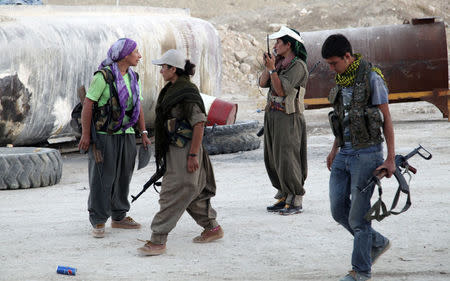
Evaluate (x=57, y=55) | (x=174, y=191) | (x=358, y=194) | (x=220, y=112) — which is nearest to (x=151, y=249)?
(x=174, y=191)

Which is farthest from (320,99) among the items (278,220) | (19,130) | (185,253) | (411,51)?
(185,253)

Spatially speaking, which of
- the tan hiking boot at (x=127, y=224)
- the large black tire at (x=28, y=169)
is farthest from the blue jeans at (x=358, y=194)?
the large black tire at (x=28, y=169)

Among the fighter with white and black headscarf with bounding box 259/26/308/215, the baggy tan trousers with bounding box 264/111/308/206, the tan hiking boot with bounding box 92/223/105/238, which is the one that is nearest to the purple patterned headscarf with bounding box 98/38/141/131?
the tan hiking boot with bounding box 92/223/105/238

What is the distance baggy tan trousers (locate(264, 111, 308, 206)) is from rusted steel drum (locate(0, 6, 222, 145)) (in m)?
4.50

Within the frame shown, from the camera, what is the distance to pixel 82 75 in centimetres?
1111

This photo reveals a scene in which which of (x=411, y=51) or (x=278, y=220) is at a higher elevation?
(x=411, y=51)

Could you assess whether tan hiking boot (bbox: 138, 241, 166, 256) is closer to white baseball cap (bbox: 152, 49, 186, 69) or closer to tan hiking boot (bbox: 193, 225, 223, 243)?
tan hiking boot (bbox: 193, 225, 223, 243)

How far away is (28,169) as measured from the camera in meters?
8.83

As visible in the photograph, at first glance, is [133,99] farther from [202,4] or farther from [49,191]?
[202,4]

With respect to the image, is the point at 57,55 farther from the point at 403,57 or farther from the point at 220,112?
the point at 403,57

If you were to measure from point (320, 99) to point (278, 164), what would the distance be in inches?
285

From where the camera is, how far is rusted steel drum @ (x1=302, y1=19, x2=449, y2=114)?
46.1 feet

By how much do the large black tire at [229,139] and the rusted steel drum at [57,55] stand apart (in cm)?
155

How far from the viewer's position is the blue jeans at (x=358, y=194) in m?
4.61
